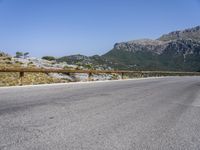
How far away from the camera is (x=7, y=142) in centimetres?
468

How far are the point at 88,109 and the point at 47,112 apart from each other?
3.92 feet

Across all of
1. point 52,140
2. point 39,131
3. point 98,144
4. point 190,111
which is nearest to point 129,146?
point 98,144

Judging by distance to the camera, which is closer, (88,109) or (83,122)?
(83,122)

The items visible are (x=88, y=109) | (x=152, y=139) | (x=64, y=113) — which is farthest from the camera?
(x=88, y=109)

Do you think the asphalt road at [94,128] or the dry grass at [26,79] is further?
the dry grass at [26,79]

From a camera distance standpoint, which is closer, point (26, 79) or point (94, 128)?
point (94, 128)

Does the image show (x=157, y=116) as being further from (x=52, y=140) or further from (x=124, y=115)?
(x=52, y=140)

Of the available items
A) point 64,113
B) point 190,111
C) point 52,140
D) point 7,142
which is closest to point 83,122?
point 64,113

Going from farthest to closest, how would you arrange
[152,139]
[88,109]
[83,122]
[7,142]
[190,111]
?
1. [190,111]
2. [88,109]
3. [83,122]
4. [152,139]
5. [7,142]

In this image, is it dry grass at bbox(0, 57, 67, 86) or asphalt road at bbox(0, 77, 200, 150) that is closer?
asphalt road at bbox(0, 77, 200, 150)

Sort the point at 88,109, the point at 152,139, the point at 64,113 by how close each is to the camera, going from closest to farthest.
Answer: the point at 152,139, the point at 64,113, the point at 88,109

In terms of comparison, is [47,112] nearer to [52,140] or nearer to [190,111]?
[52,140]

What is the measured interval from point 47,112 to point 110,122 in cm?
162

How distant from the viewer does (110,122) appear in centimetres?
666
